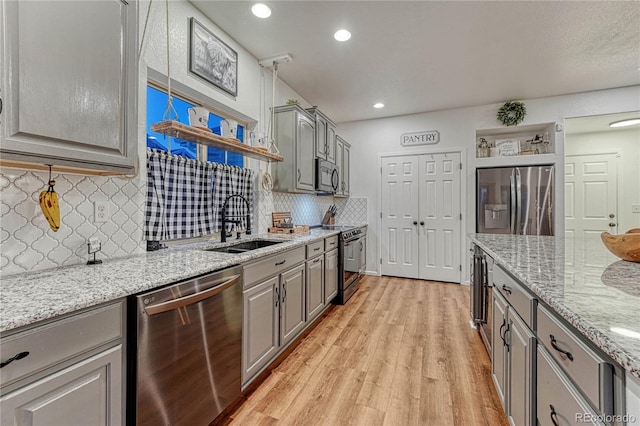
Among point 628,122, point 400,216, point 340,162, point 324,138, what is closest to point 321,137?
point 324,138

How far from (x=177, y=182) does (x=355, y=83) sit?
2.55m

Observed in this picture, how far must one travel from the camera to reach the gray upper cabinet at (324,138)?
3.57m

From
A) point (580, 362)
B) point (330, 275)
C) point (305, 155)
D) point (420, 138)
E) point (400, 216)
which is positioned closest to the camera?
point (580, 362)

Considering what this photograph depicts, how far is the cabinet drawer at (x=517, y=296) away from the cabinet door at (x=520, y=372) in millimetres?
44

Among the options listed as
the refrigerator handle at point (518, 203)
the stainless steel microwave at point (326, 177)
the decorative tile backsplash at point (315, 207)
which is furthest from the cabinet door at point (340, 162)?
the refrigerator handle at point (518, 203)

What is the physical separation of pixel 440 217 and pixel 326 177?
2.09 metres

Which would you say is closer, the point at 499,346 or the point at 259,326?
the point at 499,346

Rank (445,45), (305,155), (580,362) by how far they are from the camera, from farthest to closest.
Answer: (305,155), (445,45), (580,362)

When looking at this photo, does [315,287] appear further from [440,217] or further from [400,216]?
[440,217]

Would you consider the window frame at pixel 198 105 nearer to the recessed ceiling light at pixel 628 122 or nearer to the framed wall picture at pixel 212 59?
the framed wall picture at pixel 212 59

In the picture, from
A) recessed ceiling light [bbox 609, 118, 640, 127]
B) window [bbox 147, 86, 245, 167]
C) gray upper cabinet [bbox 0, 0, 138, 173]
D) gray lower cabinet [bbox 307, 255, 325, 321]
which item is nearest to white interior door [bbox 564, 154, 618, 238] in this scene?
recessed ceiling light [bbox 609, 118, 640, 127]

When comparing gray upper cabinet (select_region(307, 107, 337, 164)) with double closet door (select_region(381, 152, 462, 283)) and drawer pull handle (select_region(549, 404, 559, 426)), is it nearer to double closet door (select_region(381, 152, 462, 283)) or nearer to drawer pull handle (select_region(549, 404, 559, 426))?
double closet door (select_region(381, 152, 462, 283))

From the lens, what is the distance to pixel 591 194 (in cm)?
453

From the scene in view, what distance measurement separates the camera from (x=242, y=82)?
9.04ft
